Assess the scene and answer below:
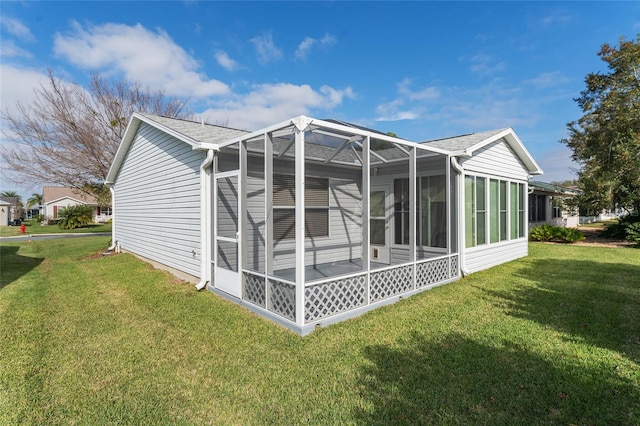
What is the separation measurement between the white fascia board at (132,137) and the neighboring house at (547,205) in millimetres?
16976

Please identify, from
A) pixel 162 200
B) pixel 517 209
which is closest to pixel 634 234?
pixel 517 209

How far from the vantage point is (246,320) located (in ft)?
16.2

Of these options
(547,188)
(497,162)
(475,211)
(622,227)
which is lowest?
(622,227)

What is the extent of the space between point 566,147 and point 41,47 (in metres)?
31.4

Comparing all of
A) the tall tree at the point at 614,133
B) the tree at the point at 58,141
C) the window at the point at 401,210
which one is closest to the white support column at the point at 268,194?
the window at the point at 401,210

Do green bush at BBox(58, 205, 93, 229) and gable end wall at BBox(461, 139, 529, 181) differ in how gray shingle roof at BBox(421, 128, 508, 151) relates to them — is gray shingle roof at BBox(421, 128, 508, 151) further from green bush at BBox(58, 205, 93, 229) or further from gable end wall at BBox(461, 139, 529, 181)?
green bush at BBox(58, 205, 93, 229)

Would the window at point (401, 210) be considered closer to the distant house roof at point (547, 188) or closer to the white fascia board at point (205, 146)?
the white fascia board at point (205, 146)

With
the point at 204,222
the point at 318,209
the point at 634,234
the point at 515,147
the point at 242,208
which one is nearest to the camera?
the point at 242,208

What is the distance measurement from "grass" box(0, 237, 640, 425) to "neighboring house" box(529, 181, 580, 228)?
13.3 metres

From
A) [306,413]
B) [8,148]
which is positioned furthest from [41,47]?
[306,413]

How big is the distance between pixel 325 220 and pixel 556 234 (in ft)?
42.4

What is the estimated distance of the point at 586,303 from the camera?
5.58 m

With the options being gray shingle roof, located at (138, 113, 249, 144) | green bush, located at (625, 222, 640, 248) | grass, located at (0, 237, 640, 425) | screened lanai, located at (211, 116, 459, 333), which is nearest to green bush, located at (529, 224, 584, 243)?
green bush, located at (625, 222, 640, 248)

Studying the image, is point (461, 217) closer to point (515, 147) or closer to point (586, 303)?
point (586, 303)
